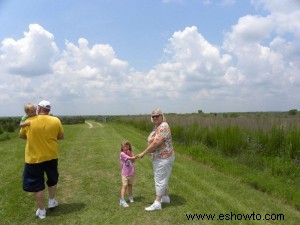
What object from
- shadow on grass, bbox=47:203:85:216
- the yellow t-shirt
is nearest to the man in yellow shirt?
the yellow t-shirt

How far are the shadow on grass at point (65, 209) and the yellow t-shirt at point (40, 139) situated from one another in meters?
1.00

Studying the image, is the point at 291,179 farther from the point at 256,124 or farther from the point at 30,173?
the point at 30,173

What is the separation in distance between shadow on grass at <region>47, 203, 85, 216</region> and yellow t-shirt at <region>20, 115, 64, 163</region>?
1001mm

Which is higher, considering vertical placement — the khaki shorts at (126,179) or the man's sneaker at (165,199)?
the khaki shorts at (126,179)

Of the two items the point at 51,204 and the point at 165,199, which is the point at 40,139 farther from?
the point at 165,199

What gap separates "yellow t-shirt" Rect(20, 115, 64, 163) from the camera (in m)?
6.04

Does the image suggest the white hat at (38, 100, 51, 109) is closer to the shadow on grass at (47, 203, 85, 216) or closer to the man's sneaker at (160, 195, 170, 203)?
the shadow on grass at (47, 203, 85, 216)

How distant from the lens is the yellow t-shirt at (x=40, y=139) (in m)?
6.04

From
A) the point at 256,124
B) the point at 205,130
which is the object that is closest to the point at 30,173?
the point at 256,124

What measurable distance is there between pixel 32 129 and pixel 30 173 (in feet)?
2.54

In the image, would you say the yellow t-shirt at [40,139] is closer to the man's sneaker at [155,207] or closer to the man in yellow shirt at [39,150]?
the man in yellow shirt at [39,150]

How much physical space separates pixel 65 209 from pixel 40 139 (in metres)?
1.43

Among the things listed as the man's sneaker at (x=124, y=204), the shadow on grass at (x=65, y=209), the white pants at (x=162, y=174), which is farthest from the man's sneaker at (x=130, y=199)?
the shadow on grass at (x=65, y=209)

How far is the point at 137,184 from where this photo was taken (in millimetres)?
8352
